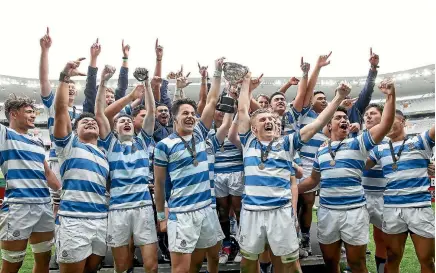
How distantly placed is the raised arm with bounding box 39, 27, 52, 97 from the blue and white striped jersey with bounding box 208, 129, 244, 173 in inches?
76.1

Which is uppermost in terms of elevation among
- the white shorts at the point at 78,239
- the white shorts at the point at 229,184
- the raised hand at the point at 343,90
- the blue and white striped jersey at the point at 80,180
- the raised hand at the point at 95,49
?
the raised hand at the point at 95,49

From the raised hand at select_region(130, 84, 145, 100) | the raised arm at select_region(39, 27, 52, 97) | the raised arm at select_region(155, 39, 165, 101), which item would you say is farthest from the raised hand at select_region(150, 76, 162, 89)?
the raised arm at select_region(39, 27, 52, 97)

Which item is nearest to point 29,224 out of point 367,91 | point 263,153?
point 263,153

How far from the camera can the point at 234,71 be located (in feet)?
12.1

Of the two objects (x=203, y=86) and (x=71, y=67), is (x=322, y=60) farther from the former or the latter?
(x=71, y=67)

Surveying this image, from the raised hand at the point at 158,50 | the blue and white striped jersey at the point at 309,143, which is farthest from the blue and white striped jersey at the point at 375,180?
the raised hand at the point at 158,50

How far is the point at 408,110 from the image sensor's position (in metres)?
33.5

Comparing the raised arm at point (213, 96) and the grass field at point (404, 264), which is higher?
the raised arm at point (213, 96)

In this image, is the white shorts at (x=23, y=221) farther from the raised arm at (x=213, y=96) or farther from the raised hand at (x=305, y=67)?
the raised hand at (x=305, y=67)

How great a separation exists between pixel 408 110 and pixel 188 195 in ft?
114

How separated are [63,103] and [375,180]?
368cm

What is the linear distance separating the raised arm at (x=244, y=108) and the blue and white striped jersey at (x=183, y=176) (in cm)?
49

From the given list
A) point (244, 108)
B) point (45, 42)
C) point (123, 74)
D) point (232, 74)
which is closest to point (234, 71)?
point (232, 74)

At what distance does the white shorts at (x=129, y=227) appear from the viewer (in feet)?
11.7
